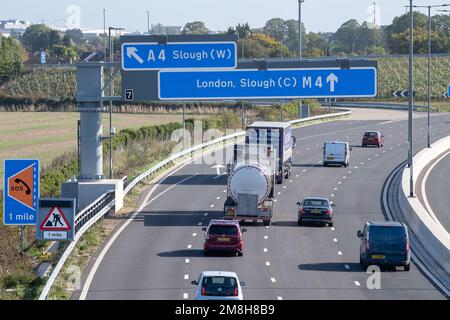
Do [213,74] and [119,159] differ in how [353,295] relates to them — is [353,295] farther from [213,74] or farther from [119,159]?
[119,159]

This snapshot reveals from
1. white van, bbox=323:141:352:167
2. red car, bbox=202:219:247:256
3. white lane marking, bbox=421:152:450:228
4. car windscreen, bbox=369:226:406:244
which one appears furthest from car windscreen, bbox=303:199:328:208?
white van, bbox=323:141:352:167

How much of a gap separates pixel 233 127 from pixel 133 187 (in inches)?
1530

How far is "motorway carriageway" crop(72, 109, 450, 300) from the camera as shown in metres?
28.1

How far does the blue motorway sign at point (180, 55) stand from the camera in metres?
37.8

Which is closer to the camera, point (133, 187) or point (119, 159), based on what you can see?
point (133, 187)

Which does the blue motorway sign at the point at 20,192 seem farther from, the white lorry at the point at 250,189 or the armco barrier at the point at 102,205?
the white lorry at the point at 250,189

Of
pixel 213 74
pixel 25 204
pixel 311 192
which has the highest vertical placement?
pixel 213 74

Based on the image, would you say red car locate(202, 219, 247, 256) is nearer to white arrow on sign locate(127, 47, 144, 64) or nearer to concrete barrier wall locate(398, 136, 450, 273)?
concrete barrier wall locate(398, 136, 450, 273)

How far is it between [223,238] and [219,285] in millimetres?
11486

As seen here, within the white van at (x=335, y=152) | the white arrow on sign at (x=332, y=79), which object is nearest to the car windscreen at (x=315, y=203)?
the white arrow on sign at (x=332, y=79)

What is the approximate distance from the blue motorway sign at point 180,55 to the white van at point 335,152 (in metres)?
29.6

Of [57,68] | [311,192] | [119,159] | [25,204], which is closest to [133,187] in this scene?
[311,192]

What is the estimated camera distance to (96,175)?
1697 inches

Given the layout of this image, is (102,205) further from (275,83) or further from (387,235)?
(387,235)
